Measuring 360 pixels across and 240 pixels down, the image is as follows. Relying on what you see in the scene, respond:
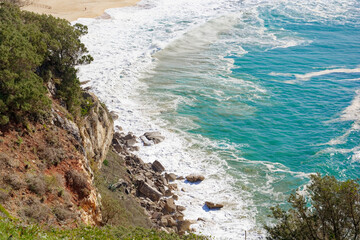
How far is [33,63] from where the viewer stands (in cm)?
1950

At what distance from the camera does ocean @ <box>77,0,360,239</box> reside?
2989 cm

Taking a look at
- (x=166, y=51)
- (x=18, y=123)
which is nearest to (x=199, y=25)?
(x=166, y=51)

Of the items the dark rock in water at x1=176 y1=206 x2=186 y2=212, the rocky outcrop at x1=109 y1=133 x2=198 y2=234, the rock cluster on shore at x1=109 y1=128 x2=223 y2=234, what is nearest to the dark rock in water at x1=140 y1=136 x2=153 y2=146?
the rock cluster on shore at x1=109 y1=128 x2=223 y2=234

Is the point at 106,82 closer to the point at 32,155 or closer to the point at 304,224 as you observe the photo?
the point at 32,155

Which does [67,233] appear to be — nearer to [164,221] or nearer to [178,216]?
[164,221]

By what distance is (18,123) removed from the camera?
56.7 ft

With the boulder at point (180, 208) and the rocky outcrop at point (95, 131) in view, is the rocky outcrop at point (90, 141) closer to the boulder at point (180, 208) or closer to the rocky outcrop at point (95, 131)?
the rocky outcrop at point (95, 131)

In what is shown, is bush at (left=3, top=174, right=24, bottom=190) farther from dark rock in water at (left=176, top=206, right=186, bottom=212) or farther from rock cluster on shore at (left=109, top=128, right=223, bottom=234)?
dark rock in water at (left=176, top=206, right=186, bottom=212)

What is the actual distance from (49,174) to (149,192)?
10534 millimetres

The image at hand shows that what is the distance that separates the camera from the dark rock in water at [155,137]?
3381 centimetres

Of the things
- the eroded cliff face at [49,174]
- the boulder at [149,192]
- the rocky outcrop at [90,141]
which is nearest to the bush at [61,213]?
the eroded cliff face at [49,174]

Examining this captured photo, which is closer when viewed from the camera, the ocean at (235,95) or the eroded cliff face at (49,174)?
the eroded cliff face at (49,174)

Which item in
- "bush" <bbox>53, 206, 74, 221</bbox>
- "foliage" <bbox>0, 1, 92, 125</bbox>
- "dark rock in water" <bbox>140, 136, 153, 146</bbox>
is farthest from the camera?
"dark rock in water" <bbox>140, 136, 153, 146</bbox>

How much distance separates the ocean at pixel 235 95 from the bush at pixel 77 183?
10134mm
